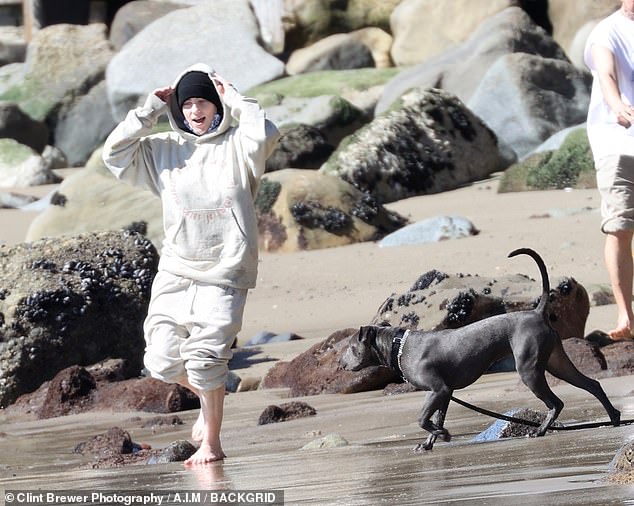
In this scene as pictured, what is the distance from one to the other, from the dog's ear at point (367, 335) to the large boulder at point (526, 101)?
16.6 m

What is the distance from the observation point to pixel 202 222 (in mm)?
7121

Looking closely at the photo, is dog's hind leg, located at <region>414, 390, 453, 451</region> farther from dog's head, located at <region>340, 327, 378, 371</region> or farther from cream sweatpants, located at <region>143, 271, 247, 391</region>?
cream sweatpants, located at <region>143, 271, 247, 391</region>

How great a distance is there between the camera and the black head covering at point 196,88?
7.26m

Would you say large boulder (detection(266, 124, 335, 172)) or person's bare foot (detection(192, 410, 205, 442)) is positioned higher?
person's bare foot (detection(192, 410, 205, 442))

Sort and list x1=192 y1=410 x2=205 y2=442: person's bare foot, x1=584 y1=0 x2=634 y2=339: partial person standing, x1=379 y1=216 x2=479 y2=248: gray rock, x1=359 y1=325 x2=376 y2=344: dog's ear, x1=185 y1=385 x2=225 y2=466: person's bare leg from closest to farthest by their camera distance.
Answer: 1. x1=359 y1=325 x2=376 y2=344: dog's ear
2. x1=185 y1=385 x2=225 y2=466: person's bare leg
3. x1=192 y1=410 x2=205 y2=442: person's bare foot
4. x1=584 y1=0 x2=634 y2=339: partial person standing
5. x1=379 y1=216 x2=479 y2=248: gray rock

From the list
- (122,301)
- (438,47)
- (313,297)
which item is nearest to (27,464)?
(122,301)

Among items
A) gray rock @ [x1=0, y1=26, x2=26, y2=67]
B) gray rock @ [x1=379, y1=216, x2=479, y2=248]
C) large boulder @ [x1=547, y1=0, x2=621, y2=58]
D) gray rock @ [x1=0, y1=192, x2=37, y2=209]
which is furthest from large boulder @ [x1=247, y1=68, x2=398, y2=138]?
gray rock @ [x1=0, y1=26, x2=26, y2=67]

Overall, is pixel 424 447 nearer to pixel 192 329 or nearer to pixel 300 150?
pixel 192 329

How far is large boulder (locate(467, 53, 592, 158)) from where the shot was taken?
23344 millimetres

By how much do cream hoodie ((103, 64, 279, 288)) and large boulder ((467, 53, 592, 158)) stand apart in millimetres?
16413

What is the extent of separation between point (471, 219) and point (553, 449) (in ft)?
39.9

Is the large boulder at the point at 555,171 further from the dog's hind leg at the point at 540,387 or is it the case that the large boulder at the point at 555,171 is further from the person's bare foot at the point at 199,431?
the dog's hind leg at the point at 540,387

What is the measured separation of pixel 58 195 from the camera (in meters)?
19.0

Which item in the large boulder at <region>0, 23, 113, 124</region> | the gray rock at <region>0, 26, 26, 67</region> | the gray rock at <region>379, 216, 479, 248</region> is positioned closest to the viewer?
the gray rock at <region>379, 216, 479, 248</region>
